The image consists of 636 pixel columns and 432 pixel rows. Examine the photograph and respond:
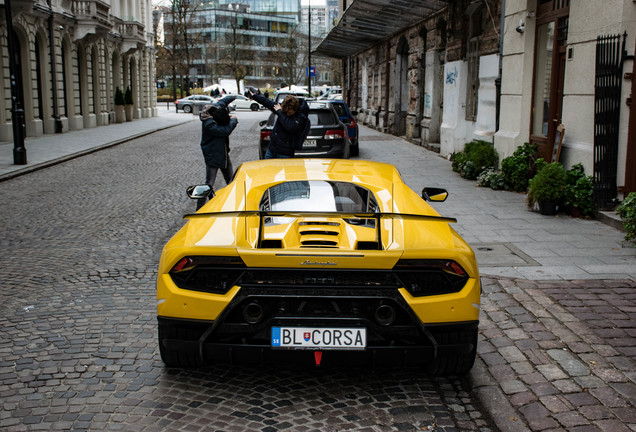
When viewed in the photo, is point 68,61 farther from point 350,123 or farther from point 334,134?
point 334,134

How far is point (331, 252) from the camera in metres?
3.57

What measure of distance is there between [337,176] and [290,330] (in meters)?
1.43

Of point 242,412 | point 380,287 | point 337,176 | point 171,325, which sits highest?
point 337,176

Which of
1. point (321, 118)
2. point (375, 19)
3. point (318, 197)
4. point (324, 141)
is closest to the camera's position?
point (318, 197)

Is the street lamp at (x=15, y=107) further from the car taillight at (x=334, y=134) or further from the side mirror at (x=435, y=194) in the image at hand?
the side mirror at (x=435, y=194)

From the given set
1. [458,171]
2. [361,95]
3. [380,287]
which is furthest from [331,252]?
[361,95]

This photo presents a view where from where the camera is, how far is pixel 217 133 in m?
9.61

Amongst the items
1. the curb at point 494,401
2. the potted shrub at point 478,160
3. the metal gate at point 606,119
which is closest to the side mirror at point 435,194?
the curb at point 494,401

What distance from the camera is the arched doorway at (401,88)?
87.1 feet

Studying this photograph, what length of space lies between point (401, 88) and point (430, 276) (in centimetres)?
2399

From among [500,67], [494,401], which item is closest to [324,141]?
[500,67]

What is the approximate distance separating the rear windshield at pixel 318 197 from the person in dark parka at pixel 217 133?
5.01m

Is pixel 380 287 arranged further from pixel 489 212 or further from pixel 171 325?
pixel 489 212

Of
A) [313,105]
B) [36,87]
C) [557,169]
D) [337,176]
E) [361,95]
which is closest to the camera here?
[337,176]
